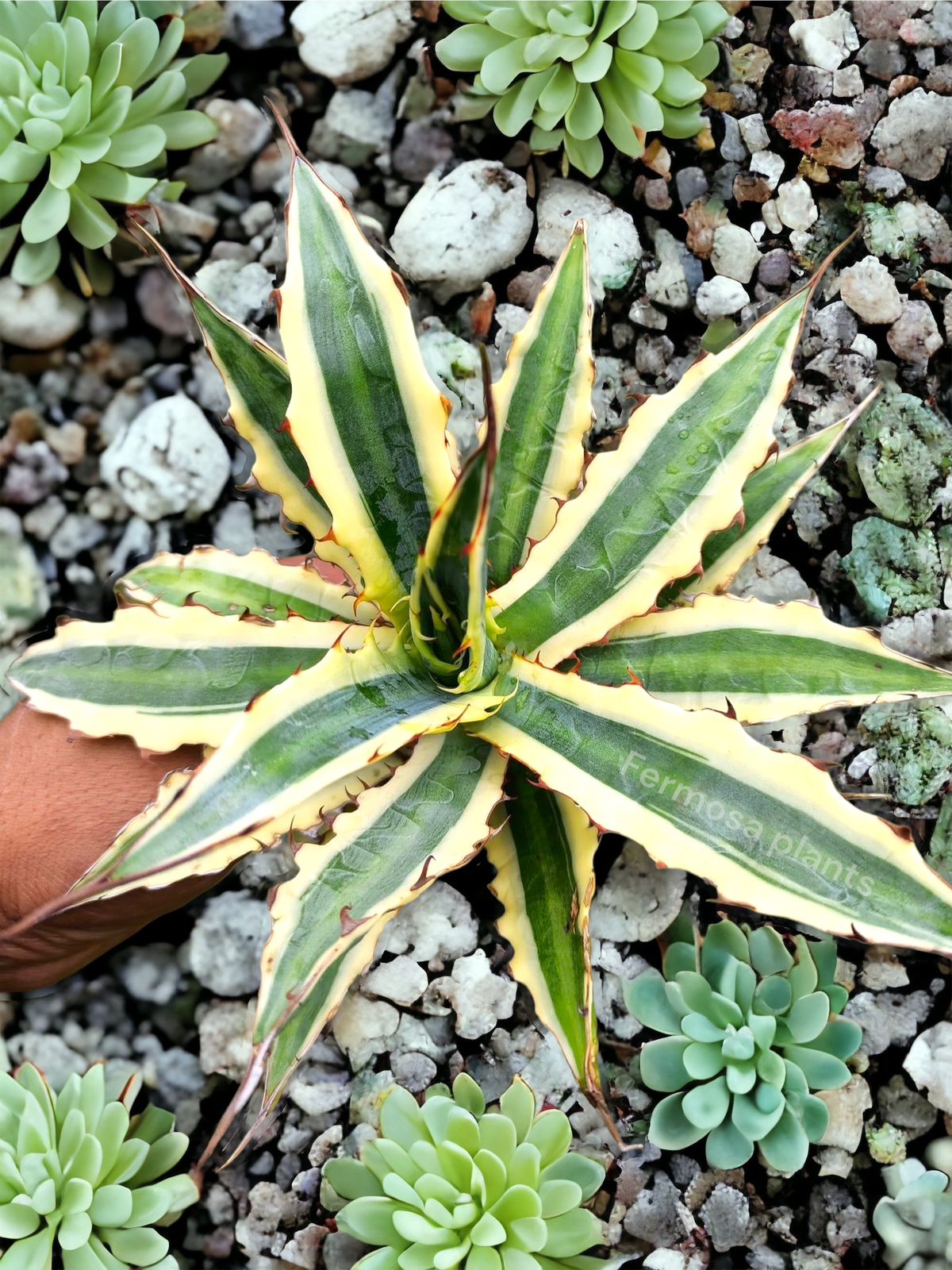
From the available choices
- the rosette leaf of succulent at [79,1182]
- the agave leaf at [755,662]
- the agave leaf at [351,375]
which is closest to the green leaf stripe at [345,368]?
the agave leaf at [351,375]

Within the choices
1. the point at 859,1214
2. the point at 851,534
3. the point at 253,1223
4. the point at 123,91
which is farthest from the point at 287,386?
the point at 859,1214

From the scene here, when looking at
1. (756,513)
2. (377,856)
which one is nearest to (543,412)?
(756,513)


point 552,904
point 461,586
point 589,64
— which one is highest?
point 589,64

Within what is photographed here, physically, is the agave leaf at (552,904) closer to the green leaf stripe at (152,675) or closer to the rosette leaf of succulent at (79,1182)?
the green leaf stripe at (152,675)

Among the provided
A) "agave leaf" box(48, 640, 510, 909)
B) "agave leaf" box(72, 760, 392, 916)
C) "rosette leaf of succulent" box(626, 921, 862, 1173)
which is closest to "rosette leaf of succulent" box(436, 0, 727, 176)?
"agave leaf" box(48, 640, 510, 909)

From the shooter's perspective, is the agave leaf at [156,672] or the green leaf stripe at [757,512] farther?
the green leaf stripe at [757,512]

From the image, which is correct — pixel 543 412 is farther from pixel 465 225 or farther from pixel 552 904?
pixel 552 904
